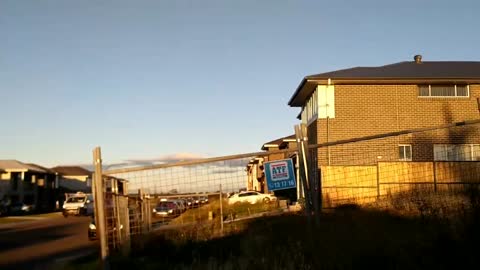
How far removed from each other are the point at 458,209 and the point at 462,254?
4.09 ft

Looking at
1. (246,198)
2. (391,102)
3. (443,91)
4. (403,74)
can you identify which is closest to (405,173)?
(246,198)

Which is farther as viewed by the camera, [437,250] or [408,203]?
[408,203]

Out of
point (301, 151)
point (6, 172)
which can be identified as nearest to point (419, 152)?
point (301, 151)

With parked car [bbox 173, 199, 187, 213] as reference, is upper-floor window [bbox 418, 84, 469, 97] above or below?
above

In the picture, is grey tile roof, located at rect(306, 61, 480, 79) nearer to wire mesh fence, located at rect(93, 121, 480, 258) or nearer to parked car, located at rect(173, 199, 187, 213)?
wire mesh fence, located at rect(93, 121, 480, 258)

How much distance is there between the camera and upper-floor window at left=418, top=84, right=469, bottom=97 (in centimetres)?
2766

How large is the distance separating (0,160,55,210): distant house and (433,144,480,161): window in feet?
193

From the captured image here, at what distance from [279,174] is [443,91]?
21105 millimetres

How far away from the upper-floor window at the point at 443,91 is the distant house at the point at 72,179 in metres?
82.3

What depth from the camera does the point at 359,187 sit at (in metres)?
16.4

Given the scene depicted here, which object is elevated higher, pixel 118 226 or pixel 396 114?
pixel 396 114

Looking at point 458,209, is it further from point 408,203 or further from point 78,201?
point 78,201

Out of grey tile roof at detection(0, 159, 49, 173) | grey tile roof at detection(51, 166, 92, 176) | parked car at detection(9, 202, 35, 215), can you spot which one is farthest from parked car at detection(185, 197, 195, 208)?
grey tile roof at detection(51, 166, 92, 176)

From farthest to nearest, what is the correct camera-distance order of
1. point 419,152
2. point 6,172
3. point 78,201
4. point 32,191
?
point 32,191 → point 6,172 → point 78,201 → point 419,152
